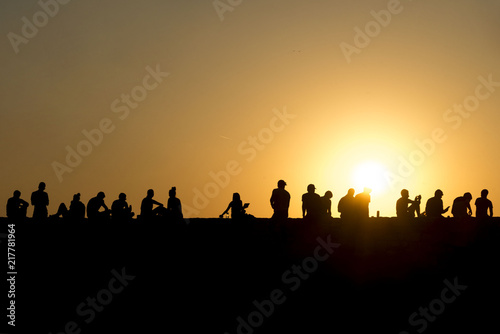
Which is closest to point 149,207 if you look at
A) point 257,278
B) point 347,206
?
point 257,278

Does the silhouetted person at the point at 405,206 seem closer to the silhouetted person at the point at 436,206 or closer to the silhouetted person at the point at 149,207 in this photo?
the silhouetted person at the point at 436,206

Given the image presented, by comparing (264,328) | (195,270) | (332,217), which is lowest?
(264,328)

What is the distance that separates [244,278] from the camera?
2098cm

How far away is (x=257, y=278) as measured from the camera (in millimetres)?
20938

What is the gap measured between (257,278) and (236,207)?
2315 mm

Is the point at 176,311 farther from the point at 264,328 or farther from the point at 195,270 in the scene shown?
the point at 264,328

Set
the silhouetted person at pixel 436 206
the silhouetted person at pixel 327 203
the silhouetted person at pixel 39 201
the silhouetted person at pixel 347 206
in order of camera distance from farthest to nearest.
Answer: the silhouetted person at pixel 39 201
the silhouetted person at pixel 436 206
the silhouetted person at pixel 327 203
the silhouetted person at pixel 347 206

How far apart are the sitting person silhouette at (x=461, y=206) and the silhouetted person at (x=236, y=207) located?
5564 millimetres

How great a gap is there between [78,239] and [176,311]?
3.37m

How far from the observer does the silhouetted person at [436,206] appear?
20500 mm

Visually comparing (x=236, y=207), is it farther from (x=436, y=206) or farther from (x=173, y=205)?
(x=436, y=206)

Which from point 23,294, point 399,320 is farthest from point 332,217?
point 23,294

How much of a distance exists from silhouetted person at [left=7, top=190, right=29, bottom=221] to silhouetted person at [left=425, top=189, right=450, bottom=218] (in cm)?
1069

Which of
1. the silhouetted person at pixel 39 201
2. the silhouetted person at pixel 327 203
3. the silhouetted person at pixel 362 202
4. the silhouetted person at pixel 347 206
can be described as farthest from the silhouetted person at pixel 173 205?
the silhouetted person at pixel 362 202
